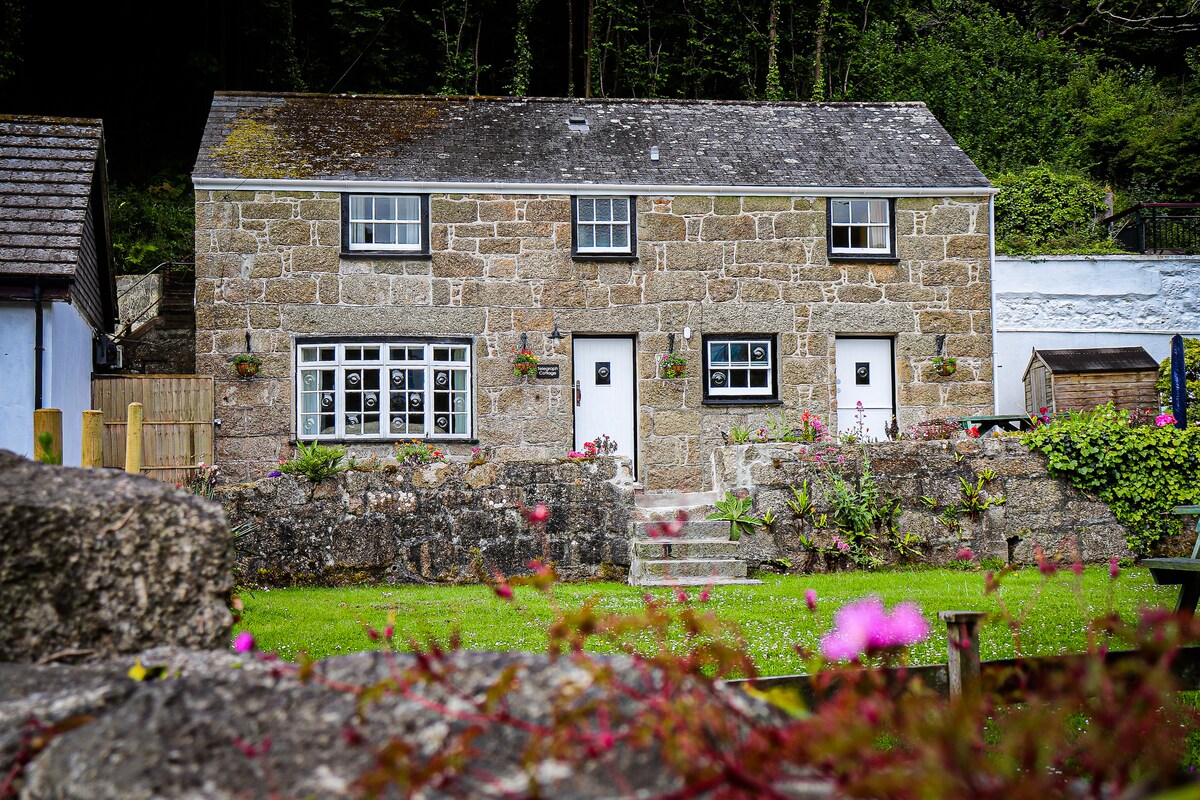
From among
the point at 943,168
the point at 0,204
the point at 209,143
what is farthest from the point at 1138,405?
the point at 0,204

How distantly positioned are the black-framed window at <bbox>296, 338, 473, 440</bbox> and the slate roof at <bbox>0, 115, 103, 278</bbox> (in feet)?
13.0

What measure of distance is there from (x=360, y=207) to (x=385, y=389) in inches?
112

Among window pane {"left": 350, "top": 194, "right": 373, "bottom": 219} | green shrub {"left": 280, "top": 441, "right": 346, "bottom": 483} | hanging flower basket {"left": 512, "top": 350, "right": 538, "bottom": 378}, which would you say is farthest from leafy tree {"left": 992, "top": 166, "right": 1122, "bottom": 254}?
green shrub {"left": 280, "top": 441, "right": 346, "bottom": 483}

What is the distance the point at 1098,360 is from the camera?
18.2m

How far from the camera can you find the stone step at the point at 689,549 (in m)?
12.2

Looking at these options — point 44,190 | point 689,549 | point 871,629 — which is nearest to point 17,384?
point 44,190

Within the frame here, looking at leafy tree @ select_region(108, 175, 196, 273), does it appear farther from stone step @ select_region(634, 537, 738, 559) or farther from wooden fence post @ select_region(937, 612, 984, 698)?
wooden fence post @ select_region(937, 612, 984, 698)

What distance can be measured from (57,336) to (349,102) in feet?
25.0

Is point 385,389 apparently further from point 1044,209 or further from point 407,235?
point 1044,209

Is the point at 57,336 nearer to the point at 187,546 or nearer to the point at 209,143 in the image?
the point at 209,143

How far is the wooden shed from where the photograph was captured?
17.8 m

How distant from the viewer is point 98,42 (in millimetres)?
28453

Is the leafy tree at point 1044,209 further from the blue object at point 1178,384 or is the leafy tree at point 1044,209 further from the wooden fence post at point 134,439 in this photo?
the wooden fence post at point 134,439

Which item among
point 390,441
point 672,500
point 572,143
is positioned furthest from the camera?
point 572,143
